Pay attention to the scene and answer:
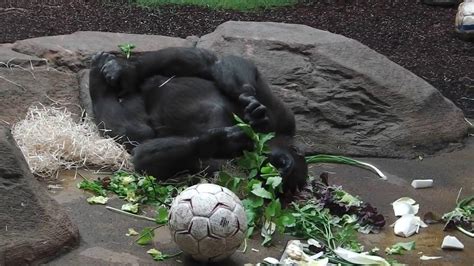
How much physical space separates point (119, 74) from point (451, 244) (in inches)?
72.2

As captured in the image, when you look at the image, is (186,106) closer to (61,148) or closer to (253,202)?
(61,148)

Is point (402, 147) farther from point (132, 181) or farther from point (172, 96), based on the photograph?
point (132, 181)

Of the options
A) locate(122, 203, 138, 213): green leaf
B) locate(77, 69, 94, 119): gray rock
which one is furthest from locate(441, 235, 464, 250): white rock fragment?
locate(77, 69, 94, 119): gray rock

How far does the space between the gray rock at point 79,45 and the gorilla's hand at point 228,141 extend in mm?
1426

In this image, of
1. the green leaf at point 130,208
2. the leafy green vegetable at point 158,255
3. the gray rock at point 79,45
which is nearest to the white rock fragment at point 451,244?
the leafy green vegetable at point 158,255

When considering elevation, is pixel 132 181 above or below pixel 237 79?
below

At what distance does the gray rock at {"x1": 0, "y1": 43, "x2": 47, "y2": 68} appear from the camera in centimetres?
430

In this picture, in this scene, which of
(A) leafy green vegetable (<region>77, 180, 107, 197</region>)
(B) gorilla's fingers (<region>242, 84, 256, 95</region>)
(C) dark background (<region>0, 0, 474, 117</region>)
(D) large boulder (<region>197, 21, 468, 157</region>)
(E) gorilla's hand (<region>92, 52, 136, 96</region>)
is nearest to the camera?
(A) leafy green vegetable (<region>77, 180, 107, 197</region>)

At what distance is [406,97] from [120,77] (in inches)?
65.2

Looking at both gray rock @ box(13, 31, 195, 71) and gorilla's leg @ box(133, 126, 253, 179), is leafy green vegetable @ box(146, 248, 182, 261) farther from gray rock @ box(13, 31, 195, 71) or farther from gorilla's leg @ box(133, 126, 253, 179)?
gray rock @ box(13, 31, 195, 71)

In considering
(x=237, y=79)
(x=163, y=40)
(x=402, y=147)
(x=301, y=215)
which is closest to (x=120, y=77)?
(x=237, y=79)

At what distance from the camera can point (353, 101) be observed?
177 inches

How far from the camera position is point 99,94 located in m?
4.04

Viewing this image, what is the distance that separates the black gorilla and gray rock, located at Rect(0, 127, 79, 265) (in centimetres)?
81
